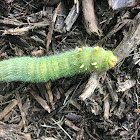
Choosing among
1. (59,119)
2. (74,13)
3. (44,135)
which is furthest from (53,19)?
(44,135)

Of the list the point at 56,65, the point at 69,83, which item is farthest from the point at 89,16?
the point at 69,83

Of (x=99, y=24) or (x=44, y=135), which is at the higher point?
(x=99, y=24)

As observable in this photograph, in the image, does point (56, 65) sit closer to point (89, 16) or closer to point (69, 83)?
point (69, 83)

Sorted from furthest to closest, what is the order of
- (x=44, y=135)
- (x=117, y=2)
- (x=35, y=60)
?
(x=44, y=135) < (x=35, y=60) < (x=117, y=2)

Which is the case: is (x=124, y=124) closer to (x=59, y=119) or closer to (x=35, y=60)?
(x=59, y=119)

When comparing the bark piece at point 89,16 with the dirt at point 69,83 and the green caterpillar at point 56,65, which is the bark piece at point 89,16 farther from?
the green caterpillar at point 56,65

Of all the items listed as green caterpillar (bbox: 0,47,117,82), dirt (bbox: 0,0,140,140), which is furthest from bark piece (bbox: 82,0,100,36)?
green caterpillar (bbox: 0,47,117,82)

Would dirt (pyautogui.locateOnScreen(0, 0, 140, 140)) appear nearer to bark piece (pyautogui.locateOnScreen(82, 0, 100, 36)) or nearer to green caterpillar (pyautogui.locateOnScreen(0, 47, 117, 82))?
A: bark piece (pyautogui.locateOnScreen(82, 0, 100, 36))

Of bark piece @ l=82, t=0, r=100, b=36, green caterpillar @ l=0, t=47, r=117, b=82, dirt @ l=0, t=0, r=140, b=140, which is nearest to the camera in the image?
green caterpillar @ l=0, t=47, r=117, b=82
